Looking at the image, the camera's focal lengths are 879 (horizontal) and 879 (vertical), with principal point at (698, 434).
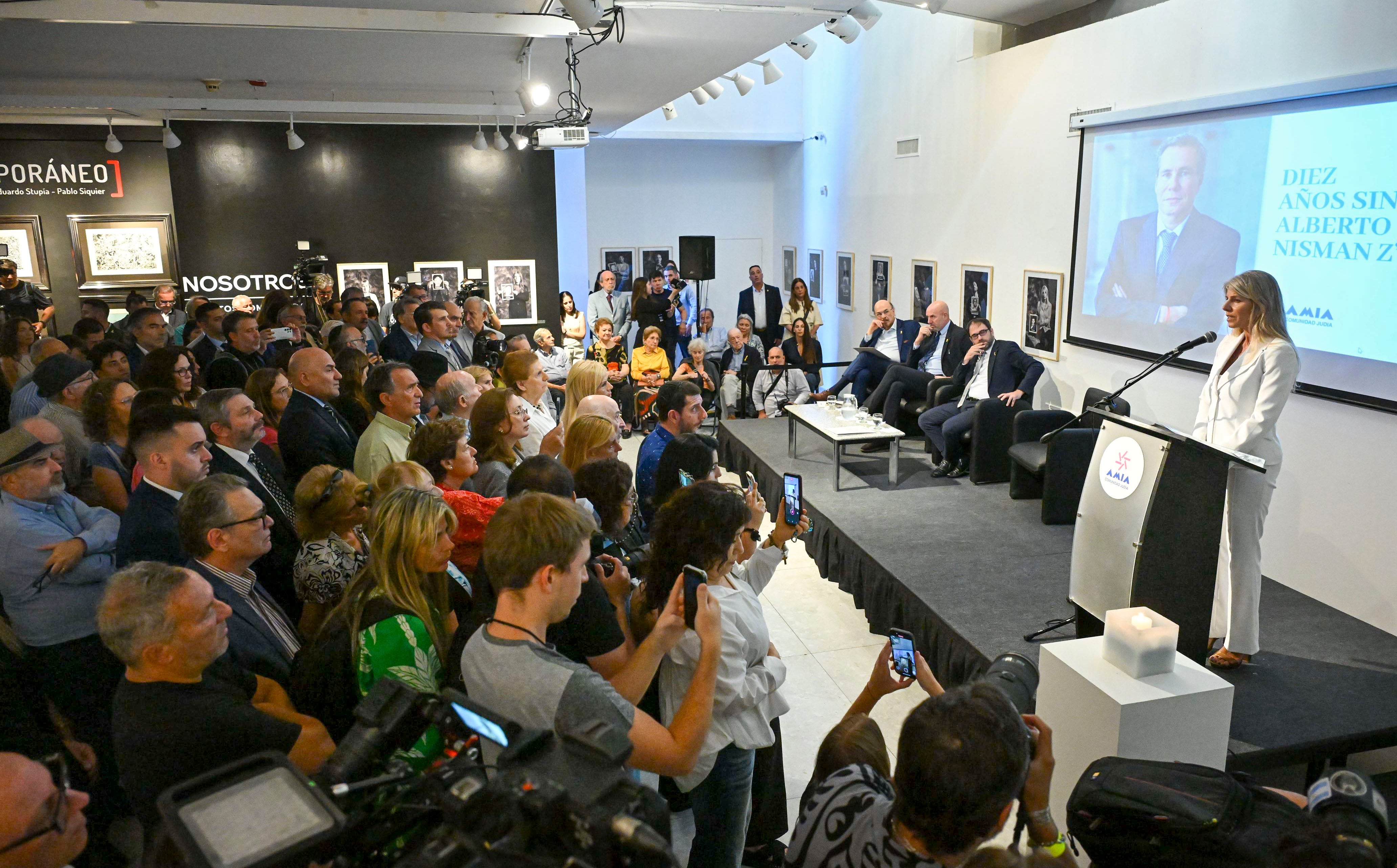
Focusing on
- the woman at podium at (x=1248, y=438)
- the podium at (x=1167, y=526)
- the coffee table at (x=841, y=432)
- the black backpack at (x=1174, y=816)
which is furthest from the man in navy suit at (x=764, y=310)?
the black backpack at (x=1174, y=816)

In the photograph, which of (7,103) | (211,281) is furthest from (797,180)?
(7,103)

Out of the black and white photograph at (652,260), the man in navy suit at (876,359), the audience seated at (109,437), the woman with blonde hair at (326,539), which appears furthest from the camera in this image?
the black and white photograph at (652,260)

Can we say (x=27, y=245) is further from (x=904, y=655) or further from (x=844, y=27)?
(x=904, y=655)

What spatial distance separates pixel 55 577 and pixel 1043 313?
635 centimetres

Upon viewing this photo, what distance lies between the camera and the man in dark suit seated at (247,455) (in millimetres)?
2992

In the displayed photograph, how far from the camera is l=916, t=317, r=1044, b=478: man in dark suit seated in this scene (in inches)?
253

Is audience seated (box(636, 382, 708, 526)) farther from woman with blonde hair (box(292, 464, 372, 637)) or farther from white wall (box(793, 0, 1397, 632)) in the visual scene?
white wall (box(793, 0, 1397, 632))

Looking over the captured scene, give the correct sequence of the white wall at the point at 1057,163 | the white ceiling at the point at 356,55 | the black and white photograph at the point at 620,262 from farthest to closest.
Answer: the black and white photograph at the point at 620,262
the white ceiling at the point at 356,55
the white wall at the point at 1057,163

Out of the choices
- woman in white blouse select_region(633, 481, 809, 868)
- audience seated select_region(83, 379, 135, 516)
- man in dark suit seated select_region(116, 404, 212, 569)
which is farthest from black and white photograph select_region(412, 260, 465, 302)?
woman in white blouse select_region(633, 481, 809, 868)

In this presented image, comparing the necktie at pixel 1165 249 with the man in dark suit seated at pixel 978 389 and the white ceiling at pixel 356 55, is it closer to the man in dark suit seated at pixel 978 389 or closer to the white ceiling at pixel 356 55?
the man in dark suit seated at pixel 978 389

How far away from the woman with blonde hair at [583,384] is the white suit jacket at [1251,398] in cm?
270

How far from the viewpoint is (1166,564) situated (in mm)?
3117

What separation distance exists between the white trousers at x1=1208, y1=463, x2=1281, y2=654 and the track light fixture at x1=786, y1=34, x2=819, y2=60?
444 centimetres

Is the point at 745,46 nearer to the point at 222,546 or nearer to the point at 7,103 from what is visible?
the point at 222,546
